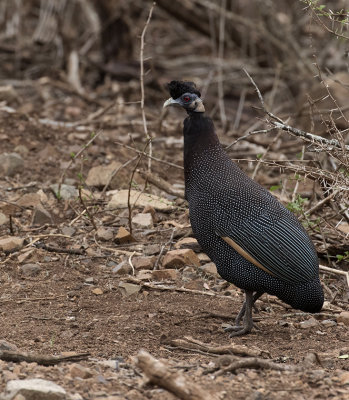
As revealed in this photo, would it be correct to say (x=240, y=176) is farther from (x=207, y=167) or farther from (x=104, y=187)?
(x=104, y=187)

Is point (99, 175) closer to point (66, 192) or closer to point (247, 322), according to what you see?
point (66, 192)

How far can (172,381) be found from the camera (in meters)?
3.24

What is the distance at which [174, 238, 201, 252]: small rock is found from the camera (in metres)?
6.01

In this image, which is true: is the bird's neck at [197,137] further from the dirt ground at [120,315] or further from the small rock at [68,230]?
the small rock at [68,230]

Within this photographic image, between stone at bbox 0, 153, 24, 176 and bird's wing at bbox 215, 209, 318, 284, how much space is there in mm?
3163

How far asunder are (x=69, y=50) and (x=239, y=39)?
2.61 m

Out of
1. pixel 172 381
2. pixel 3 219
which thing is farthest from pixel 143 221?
pixel 172 381

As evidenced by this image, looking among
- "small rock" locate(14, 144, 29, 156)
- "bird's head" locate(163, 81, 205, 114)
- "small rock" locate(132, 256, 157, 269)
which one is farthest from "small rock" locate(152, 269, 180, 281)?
"small rock" locate(14, 144, 29, 156)

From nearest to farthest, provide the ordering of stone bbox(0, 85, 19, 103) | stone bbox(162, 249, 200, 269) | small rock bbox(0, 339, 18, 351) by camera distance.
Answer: small rock bbox(0, 339, 18, 351)
stone bbox(162, 249, 200, 269)
stone bbox(0, 85, 19, 103)

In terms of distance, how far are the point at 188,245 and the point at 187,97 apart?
1.48 meters

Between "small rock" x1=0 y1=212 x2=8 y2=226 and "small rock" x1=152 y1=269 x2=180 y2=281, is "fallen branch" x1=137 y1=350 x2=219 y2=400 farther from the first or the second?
"small rock" x1=0 y1=212 x2=8 y2=226

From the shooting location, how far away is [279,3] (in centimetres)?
1280

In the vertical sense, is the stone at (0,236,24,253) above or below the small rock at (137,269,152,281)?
below

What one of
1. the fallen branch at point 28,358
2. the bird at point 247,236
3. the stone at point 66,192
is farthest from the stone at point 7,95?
the fallen branch at point 28,358
